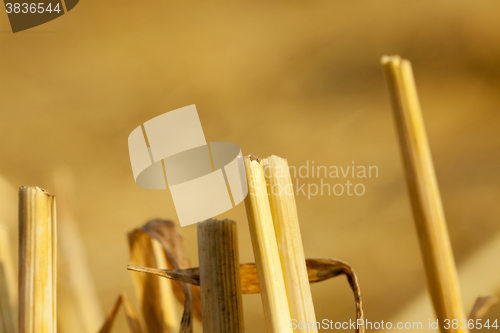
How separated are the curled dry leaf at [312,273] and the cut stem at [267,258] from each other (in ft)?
0.16

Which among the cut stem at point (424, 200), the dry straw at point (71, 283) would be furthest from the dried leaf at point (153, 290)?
the cut stem at point (424, 200)

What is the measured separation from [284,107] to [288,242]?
1.76 ft

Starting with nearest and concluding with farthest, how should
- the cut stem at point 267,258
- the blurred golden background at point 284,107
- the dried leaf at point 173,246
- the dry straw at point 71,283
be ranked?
the cut stem at point 267,258 → the dried leaf at point 173,246 → the dry straw at point 71,283 → the blurred golden background at point 284,107

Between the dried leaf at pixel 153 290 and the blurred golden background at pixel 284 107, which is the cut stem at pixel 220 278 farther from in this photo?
the blurred golden background at pixel 284 107

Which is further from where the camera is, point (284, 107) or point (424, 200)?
point (284, 107)

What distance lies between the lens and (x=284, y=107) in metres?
0.70

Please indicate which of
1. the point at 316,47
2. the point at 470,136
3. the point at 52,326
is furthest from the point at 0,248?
the point at 470,136

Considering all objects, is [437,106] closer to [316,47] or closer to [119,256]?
[316,47]

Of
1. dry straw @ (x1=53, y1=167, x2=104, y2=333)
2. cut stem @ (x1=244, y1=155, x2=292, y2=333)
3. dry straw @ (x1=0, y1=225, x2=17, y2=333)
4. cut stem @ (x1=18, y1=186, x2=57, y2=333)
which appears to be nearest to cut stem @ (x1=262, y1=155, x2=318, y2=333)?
cut stem @ (x1=244, y1=155, x2=292, y2=333)

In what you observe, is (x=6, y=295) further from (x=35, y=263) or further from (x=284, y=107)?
(x=284, y=107)

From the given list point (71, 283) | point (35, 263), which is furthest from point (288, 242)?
point (71, 283)

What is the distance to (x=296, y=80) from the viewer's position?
715 millimetres

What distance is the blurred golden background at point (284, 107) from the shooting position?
61 cm

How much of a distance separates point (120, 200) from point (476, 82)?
675mm
